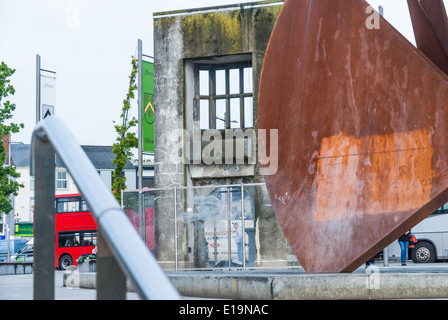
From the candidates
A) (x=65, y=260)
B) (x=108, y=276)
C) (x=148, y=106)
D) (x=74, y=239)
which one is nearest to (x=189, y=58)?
(x=148, y=106)

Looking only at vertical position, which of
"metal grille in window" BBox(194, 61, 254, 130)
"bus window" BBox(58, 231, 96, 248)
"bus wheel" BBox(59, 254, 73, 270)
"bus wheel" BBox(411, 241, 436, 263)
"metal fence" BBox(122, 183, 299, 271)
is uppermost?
"metal grille in window" BBox(194, 61, 254, 130)

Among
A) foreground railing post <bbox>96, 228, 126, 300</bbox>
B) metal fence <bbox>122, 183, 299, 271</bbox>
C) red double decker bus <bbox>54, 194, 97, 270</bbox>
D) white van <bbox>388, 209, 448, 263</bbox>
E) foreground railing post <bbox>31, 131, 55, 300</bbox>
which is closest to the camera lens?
foreground railing post <bbox>96, 228, 126, 300</bbox>

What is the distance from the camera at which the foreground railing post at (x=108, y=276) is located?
2.33 m

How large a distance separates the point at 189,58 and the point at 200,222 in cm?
526

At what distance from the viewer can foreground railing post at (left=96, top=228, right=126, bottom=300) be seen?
7.63ft

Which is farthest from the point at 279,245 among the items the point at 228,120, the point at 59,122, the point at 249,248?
the point at 59,122

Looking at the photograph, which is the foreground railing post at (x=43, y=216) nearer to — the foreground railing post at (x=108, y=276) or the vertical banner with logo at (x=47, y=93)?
the foreground railing post at (x=108, y=276)

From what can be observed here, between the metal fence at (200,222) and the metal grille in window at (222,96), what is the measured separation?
358 centimetres

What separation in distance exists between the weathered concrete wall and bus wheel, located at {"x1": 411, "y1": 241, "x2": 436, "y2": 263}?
746 cm

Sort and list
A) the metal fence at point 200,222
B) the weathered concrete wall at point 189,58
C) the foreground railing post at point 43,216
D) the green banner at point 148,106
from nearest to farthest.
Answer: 1. the foreground railing post at point 43,216
2. the metal fence at point 200,222
3. the weathered concrete wall at point 189,58
4. the green banner at point 148,106

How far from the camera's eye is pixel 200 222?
15938 mm

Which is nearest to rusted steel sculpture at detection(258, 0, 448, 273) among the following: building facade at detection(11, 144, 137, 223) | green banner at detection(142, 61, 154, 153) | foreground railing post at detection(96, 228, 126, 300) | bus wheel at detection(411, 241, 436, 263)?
foreground railing post at detection(96, 228, 126, 300)

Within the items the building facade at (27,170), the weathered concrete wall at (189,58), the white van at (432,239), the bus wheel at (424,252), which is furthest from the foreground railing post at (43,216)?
the building facade at (27,170)

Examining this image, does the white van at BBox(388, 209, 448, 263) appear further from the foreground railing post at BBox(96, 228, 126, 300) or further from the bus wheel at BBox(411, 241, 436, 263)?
the foreground railing post at BBox(96, 228, 126, 300)
